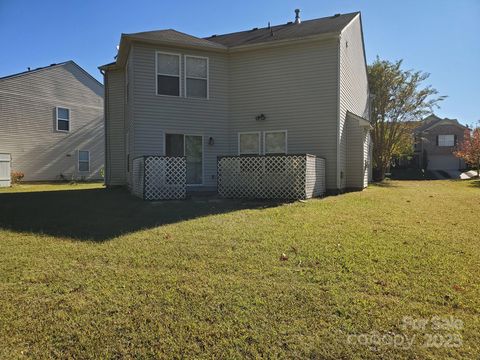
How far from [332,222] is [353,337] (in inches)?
165

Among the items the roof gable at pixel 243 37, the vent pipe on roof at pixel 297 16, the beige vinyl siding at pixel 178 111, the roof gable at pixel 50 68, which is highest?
the vent pipe on roof at pixel 297 16

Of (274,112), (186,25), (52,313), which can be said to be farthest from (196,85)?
(52,313)

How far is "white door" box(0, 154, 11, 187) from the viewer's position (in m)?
17.4

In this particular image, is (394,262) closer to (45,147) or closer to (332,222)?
(332,222)

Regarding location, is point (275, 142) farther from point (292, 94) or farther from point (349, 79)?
point (349, 79)

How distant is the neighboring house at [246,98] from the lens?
39.6ft

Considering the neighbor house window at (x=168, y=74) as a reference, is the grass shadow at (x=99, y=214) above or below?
below

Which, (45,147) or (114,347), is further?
(45,147)

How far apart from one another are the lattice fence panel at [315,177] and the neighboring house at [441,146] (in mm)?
31940

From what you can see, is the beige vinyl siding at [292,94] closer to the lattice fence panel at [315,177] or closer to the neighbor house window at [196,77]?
the lattice fence panel at [315,177]

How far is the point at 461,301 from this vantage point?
3227 millimetres

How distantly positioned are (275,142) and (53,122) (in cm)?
1648

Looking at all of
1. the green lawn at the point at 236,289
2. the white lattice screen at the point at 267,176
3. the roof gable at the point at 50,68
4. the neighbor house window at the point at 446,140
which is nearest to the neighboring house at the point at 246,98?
the white lattice screen at the point at 267,176

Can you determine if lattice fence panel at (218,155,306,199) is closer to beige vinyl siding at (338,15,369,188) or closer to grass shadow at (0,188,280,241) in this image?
grass shadow at (0,188,280,241)
